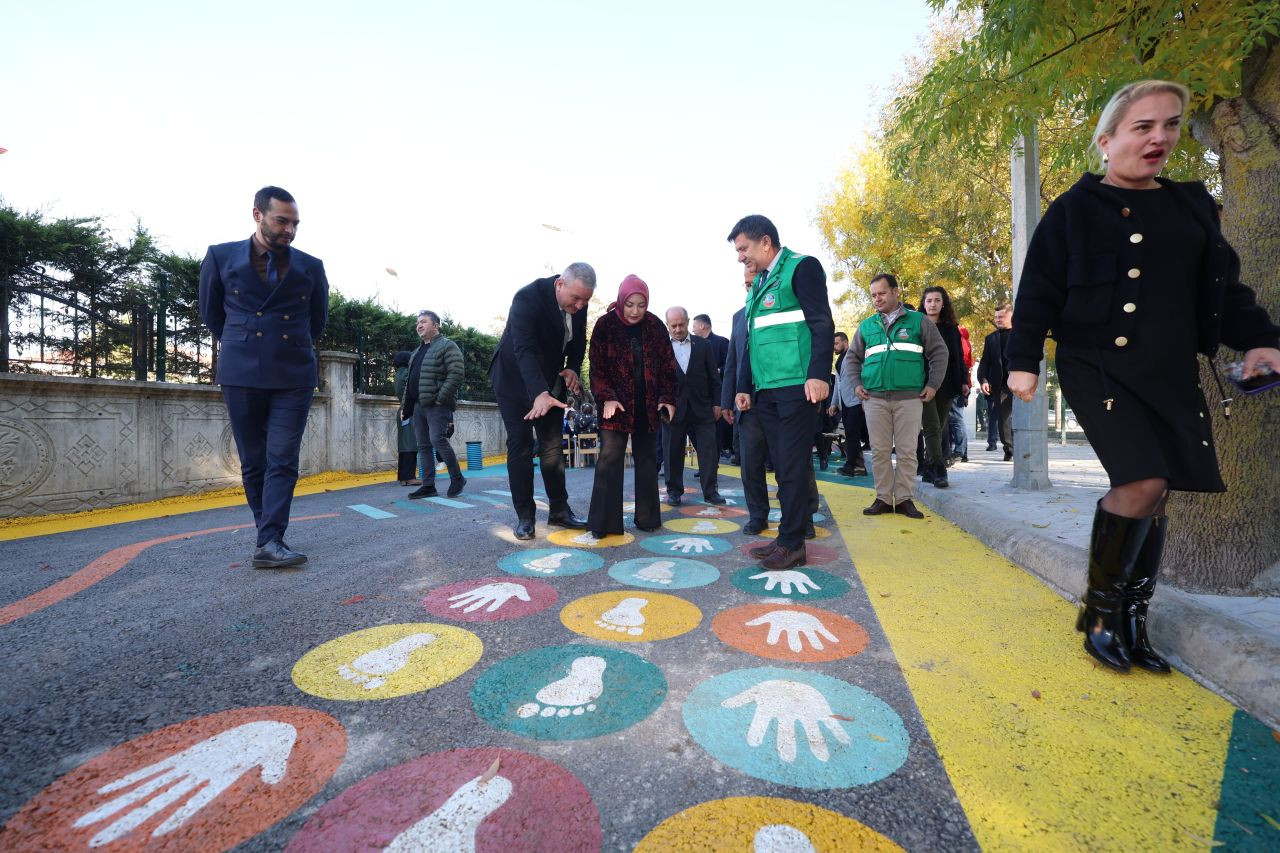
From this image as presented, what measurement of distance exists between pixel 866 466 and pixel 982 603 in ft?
21.6

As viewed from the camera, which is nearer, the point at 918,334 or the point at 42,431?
the point at 918,334

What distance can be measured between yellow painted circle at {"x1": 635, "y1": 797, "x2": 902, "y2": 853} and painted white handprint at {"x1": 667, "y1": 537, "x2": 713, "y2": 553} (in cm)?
231

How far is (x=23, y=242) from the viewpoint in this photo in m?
7.19

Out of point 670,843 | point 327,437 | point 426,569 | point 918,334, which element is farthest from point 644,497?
point 327,437

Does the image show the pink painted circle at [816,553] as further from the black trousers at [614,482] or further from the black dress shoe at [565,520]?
the black dress shoe at [565,520]

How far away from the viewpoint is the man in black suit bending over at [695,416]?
212 inches

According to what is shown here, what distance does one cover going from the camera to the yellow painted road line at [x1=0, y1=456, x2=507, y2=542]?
4520 mm

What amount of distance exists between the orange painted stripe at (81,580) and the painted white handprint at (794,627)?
3029 mm

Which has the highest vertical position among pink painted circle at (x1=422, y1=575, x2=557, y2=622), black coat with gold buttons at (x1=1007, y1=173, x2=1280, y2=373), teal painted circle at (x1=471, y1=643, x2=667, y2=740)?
black coat with gold buttons at (x1=1007, y1=173, x2=1280, y2=373)

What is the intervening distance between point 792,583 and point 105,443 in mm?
6693

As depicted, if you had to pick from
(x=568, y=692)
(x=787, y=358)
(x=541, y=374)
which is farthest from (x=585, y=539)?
(x=568, y=692)

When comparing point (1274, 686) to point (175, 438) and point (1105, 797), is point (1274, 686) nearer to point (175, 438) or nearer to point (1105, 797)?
point (1105, 797)

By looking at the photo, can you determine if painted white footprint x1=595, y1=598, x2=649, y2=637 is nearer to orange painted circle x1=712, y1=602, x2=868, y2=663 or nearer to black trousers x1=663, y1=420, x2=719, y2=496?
orange painted circle x1=712, y1=602, x2=868, y2=663

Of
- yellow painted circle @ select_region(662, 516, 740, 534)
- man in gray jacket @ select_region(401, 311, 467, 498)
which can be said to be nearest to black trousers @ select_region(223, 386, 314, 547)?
yellow painted circle @ select_region(662, 516, 740, 534)
